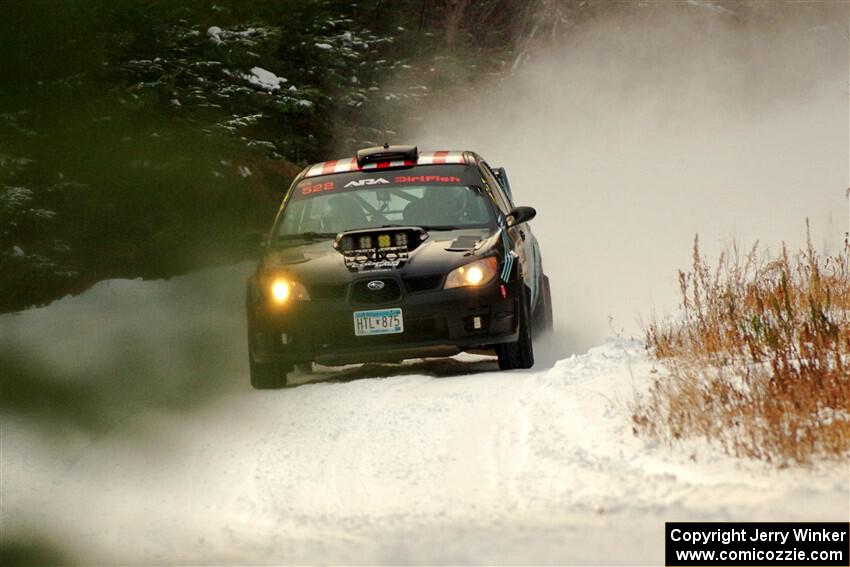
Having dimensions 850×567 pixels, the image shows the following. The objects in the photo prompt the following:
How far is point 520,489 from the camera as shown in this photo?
283 inches

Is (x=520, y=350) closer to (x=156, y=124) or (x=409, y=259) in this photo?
(x=409, y=259)

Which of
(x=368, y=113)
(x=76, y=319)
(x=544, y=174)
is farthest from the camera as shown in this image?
(x=544, y=174)

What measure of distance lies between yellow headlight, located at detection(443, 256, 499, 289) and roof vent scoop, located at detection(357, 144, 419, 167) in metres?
1.83

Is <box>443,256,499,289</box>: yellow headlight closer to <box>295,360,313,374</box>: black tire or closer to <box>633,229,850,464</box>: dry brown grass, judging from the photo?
<box>633,229,850,464</box>: dry brown grass

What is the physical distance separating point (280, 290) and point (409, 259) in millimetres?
1002

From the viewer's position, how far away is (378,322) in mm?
10328

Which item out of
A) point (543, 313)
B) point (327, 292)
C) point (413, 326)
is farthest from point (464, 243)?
point (543, 313)

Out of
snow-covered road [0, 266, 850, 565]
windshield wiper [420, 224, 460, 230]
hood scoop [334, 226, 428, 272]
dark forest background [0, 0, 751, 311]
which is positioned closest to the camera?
snow-covered road [0, 266, 850, 565]

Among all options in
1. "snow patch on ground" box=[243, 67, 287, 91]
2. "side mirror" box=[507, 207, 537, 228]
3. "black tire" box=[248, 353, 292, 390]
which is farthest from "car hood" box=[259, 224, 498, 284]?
"snow patch on ground" box=[243, 67, 287, 91]

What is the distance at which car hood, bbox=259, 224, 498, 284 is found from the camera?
10.4 meters

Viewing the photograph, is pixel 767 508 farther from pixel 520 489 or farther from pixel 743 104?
pixel 743 104

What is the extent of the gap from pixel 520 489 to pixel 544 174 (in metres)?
26.1

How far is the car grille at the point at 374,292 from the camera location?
10.4 m

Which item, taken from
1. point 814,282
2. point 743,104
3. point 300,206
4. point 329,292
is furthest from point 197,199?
point 743,104
